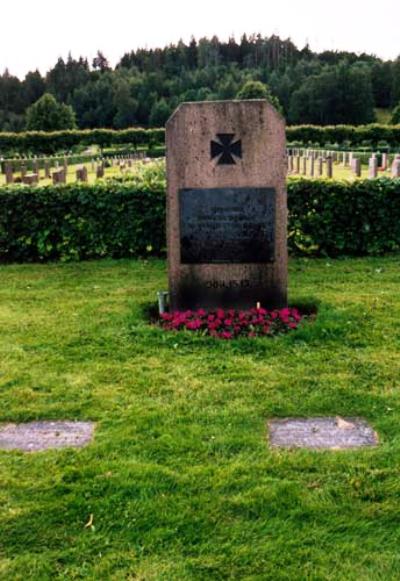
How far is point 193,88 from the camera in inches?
4171

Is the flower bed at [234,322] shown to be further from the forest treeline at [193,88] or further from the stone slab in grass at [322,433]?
the forest treeline at [193,88]

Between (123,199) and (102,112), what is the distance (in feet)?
302

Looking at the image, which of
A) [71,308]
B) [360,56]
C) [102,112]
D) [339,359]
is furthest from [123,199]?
[360,56]

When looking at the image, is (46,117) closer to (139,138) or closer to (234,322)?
(139,138)

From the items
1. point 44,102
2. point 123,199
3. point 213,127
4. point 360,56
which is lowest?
point 123,199

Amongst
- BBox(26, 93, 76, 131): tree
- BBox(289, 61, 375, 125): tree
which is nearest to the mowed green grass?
BBox(26, 93, 76, 131): tree

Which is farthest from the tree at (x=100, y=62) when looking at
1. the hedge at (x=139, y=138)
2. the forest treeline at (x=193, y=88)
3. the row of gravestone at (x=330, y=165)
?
the row of gravestone at (x=330, y=165)

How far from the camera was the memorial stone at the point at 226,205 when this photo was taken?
628 centimetres

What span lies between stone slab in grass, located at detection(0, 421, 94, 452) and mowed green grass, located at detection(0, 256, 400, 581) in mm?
90

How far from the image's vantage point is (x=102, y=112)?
3829 inches

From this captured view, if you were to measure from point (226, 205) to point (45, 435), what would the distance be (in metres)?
3.19

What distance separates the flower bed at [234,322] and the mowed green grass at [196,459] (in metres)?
0.20

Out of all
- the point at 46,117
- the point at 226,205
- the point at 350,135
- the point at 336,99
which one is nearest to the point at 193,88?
the point at 336,99

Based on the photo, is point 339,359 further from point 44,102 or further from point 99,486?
point 44,102
